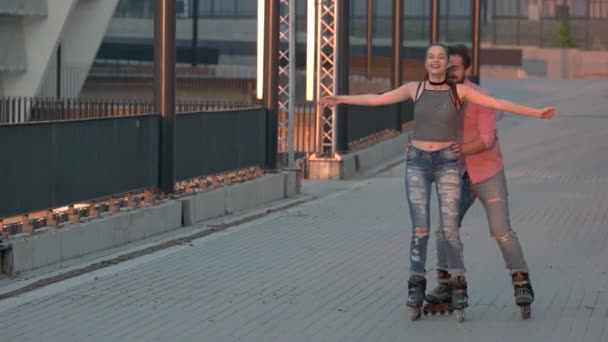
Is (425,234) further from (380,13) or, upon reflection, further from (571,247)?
(380,13)

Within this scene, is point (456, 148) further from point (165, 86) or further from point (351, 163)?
point (351, 163)

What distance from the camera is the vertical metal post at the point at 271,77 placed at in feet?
68.8

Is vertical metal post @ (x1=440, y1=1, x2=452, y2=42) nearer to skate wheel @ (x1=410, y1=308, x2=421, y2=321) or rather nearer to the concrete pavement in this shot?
the concrete pavement

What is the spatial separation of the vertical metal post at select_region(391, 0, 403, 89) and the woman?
2477 centimetres

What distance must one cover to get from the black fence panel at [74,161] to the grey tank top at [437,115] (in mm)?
4004

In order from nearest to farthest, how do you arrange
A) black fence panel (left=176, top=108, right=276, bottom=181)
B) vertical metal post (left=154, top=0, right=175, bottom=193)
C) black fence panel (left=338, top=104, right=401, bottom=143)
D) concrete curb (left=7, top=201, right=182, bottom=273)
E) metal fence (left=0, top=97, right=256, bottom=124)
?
concrete curb (left=7, top=201, right=182, bottom=273) < vertical metal post (left=154, top=0, right=175, bottom=193) < black fence panel (left=176, top=108, right=276, bottom=181) < metal fence (left=0, top=97, right=256, bottom=124) < black fence panel (left=338, top=104, right=401, bottom=143)

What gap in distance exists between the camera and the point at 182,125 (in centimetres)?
1716

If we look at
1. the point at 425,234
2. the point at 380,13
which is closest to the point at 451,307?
the point at 425,234

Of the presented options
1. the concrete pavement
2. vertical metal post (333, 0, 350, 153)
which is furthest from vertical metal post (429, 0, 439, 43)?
the concrete pavement

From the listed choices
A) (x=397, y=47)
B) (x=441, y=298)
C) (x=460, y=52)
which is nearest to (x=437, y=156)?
(x=460, y=52)

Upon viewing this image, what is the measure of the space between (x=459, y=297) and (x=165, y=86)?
24.6ft

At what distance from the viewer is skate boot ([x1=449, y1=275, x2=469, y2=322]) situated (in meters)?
9.80

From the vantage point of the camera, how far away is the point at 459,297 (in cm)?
983

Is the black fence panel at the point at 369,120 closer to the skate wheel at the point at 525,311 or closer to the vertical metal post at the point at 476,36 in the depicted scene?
the vertical metal post at the point at 476,36
